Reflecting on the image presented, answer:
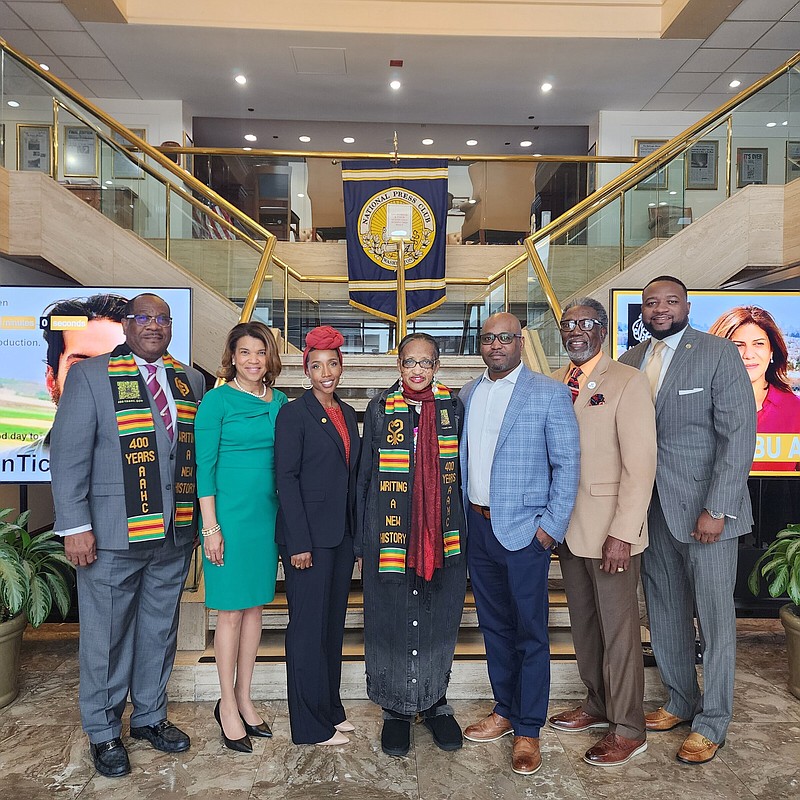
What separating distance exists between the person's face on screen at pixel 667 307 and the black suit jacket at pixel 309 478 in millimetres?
1524

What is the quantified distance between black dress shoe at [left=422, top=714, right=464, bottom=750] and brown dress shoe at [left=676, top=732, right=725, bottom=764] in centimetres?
94

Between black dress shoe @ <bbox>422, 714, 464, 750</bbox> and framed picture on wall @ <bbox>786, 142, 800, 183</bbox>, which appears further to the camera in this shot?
framed picture on wall @ <bbox>786, 142, 800, 183</bbox>

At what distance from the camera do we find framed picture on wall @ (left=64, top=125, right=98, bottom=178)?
5246 mm

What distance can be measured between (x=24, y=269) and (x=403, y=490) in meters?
4.39

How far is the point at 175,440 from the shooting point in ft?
9.38

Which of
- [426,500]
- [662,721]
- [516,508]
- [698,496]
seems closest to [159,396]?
[426,500]

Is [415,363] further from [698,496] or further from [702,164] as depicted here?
[702,164]

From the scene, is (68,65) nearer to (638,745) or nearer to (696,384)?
(696,384)

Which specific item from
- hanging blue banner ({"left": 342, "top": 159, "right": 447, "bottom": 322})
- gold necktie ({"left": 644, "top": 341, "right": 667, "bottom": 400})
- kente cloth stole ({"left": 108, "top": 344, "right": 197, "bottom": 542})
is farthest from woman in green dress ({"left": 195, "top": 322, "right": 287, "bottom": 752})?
hanging blue banner ({"left": 342, "top": 159, "right": 447, "bottom": 322})

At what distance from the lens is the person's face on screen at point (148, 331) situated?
2.75 meters

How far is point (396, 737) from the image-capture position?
288 cm

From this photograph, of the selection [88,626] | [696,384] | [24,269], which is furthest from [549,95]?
[88,626]

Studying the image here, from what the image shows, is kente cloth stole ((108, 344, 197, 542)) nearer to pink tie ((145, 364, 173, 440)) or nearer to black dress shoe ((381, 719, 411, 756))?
pink tie ((145, 364, 173, 440))

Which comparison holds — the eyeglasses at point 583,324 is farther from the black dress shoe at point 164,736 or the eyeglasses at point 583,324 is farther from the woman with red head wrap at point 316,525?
the black dress shoe at point 164,736
